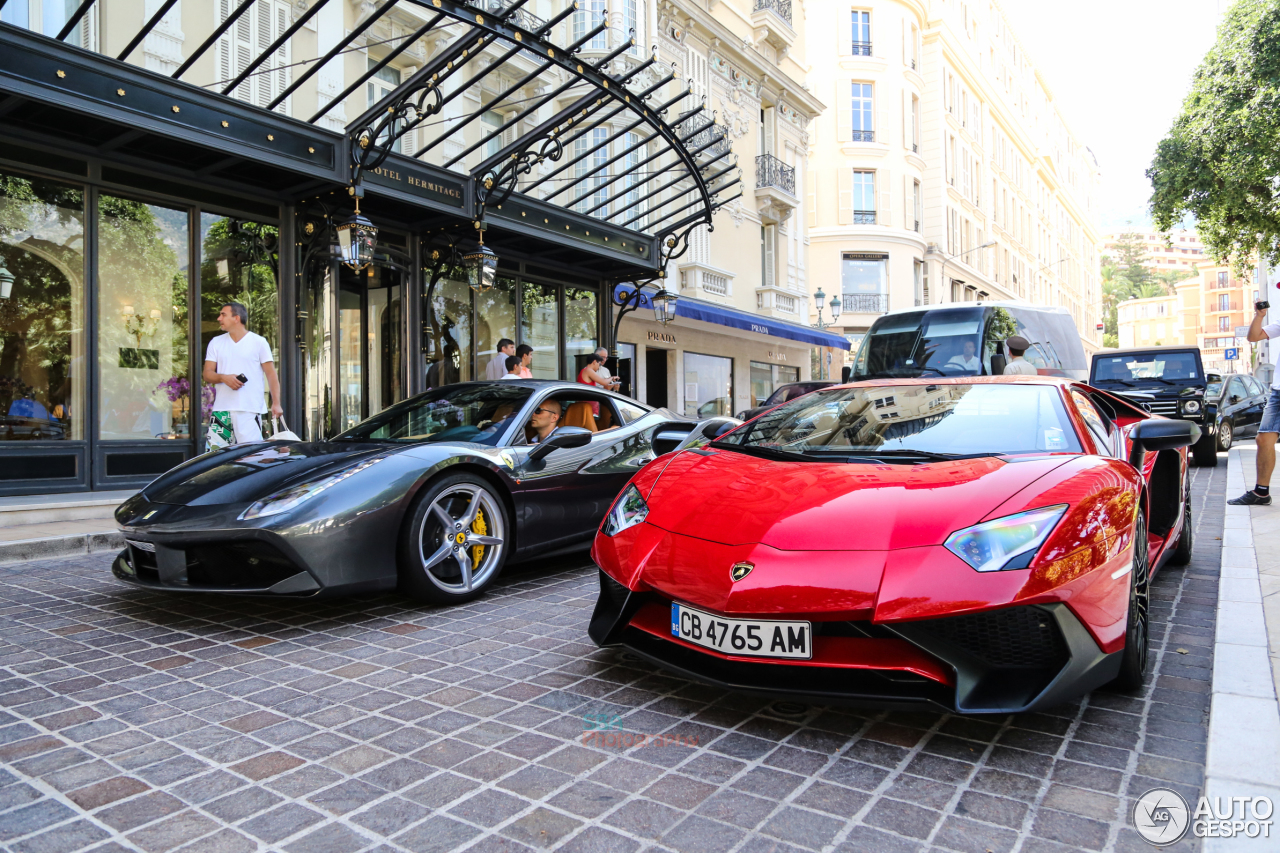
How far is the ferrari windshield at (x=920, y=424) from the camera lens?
307 centimetres

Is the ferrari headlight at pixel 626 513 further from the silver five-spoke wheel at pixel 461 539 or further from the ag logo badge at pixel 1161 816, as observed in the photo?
the ag logo badge at pixel 1161 816

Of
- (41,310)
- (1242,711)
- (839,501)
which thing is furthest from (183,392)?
Answer: (1242,711)

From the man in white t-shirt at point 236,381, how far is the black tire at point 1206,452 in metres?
11.9

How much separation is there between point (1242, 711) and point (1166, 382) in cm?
1102

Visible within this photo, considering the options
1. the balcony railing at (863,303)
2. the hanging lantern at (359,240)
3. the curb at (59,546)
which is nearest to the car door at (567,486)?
the curb at (59,546)

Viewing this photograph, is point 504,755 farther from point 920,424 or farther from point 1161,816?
point 920,424

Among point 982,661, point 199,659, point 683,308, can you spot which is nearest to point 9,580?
point 199,659

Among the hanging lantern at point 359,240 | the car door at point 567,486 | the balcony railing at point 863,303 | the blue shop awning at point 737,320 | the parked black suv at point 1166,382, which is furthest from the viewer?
the balcony railing at point 863,303

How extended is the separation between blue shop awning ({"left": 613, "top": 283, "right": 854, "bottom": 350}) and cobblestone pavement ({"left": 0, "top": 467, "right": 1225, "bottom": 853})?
11.7m

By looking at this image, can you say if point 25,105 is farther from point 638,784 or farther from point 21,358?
point 638,784

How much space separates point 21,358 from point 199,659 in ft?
20.9

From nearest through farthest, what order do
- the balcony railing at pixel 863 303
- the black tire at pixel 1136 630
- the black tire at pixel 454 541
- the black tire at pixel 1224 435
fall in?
the black tire at pixel 1136 630 → the black tire at pixel 454 541 → the black tire at pixel 1224 435 → the balcony railing at pixel 863 303

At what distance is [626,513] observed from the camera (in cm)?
312

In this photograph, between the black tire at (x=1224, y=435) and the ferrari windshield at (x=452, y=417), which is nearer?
the ferrari windshield at (x=452, y=417)
